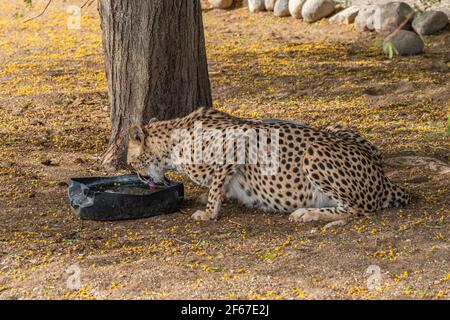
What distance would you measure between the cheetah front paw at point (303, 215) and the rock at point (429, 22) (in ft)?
20.8

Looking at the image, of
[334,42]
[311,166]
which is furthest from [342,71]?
[311,166]

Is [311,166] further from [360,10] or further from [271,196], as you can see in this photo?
[360,10]

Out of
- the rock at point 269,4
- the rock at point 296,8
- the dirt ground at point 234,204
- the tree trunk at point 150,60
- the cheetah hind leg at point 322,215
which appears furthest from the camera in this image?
the rock at point 269,4

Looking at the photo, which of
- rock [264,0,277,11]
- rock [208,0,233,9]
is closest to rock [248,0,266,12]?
rock [264,0,277,11]

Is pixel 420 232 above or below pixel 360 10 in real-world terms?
below

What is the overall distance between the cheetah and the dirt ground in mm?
148

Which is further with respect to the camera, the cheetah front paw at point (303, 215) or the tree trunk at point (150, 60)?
the tree trunk at point (150, 60)

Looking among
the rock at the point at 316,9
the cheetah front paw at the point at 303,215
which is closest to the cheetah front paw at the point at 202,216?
the cheetah front paw at the point at 303,215

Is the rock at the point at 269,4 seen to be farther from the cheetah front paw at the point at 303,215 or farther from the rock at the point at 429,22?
the cheetah front paw at the point at 303,215

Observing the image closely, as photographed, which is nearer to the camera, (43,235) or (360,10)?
(43,235)

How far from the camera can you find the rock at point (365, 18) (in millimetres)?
12438

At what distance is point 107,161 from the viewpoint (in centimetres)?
795

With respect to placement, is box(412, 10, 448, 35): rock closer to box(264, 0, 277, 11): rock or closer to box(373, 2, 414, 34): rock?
box(373, 2, 414, 34): rock

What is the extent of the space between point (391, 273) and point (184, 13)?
3.42 metres
